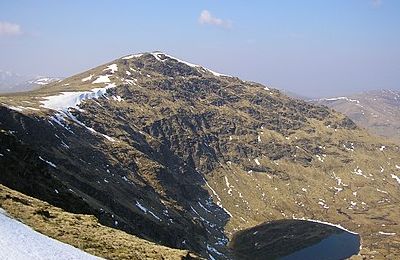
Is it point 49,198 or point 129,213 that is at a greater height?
point 49,198

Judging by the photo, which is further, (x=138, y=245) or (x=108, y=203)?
(x=108, y=203)

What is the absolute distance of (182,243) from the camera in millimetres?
181625

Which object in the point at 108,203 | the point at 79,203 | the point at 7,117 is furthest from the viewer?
the point at 7,117

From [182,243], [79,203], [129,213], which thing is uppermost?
[79,203]

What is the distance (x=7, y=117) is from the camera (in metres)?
179

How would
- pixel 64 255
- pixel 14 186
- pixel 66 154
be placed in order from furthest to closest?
pixel 66 154
pixel 14 186
pixel 64 255

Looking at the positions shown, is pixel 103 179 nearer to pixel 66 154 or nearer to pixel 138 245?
pixel 66 154

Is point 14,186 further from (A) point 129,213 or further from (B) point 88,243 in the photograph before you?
(A) point 129,213

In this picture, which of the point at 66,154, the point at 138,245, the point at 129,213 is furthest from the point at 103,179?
the point at 138,245

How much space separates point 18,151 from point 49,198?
17.0 m

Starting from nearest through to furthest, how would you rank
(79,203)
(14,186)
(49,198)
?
1. (14,186)
2. (49,198)
3. (79,203)

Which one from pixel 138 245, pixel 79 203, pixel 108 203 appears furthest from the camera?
pixel 108 203

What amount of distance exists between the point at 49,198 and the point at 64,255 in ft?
125

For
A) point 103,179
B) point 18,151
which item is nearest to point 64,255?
point 18,151
